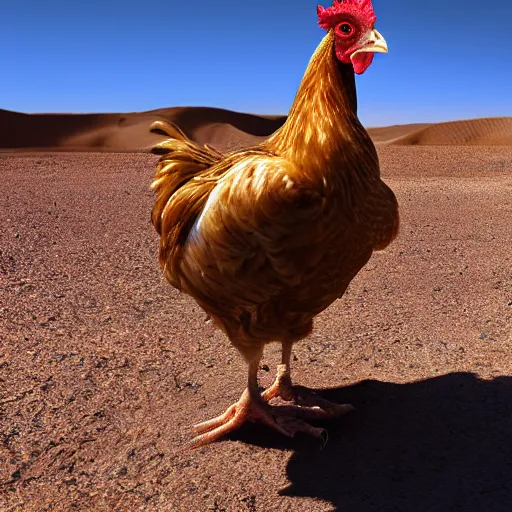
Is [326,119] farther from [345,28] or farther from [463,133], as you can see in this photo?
[463,133]

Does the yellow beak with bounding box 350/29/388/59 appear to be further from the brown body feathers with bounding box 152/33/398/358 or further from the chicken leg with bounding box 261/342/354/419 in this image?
the chicken leg with bounding box 261/342/354/419

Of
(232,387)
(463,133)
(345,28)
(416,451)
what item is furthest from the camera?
(463,133)

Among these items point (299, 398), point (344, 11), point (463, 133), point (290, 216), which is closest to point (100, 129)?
point (463, 133)

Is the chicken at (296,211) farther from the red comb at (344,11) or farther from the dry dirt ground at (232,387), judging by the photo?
the dry dirt ground at (232,387)

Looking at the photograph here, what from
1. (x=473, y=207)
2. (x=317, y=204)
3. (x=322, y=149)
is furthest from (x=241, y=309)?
(x=473, y=207)

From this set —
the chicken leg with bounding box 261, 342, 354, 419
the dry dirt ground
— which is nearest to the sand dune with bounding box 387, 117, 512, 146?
the dry dirt ground

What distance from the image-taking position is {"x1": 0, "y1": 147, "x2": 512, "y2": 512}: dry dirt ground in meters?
2.79

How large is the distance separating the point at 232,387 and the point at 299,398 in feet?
1.62

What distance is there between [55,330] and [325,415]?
97.7 inches

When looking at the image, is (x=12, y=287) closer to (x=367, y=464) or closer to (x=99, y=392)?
(x=99, y=392)

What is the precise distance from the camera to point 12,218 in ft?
27.4

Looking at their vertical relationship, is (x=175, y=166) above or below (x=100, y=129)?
below

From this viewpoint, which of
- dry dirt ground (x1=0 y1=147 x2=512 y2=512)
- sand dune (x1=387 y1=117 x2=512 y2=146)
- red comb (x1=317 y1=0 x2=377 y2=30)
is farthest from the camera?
sand dune (x1=387 y1=117 x2=512 y2=146)

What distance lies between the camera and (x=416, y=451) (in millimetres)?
3018
